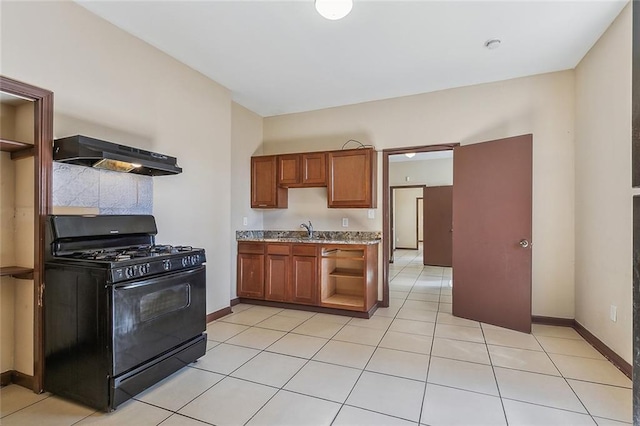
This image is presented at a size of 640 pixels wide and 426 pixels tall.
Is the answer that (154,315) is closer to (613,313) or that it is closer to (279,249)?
(279,249)

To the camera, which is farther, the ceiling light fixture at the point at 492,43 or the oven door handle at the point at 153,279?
the ceiling light fixture at the point at 492,43

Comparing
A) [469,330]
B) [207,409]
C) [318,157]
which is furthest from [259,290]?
[469,330]

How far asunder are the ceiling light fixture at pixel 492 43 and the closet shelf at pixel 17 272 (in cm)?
416

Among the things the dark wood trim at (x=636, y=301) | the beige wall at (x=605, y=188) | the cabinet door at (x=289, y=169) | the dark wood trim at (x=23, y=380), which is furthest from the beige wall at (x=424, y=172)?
the dark wood trim at (x=23, y=380)

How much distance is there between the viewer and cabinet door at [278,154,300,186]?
4441mm

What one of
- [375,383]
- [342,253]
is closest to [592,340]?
[375,383]

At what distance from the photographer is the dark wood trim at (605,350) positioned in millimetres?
2400

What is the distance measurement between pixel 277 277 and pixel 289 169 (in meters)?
1.53

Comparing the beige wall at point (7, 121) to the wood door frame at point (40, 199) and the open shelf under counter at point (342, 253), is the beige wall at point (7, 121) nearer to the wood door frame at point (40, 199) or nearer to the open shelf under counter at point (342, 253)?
the wood door frame at point (40, 199)

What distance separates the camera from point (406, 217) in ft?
36.9

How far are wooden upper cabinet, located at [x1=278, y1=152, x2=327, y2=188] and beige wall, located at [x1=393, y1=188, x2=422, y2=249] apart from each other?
7.34 meters

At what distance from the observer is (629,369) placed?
7.67 ft

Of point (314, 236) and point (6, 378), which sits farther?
point (314, 236)

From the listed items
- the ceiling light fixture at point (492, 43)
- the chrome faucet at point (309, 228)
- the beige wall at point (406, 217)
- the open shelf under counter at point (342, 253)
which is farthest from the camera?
the beige wall at point (406, 217)
